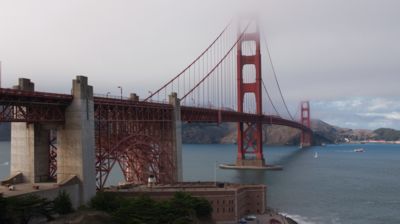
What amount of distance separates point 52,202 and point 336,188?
1953 inches

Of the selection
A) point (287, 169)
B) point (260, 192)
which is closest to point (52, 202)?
point (260, 192)

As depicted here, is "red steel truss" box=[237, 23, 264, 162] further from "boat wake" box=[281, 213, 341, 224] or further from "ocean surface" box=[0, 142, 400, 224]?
"boat wake" box=[281, 213, 341, 224]

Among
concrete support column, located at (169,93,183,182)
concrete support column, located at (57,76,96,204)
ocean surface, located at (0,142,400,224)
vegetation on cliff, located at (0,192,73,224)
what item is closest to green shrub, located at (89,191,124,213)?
concrete support column, located at (57,76,96,204)

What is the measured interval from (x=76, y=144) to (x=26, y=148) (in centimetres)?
401

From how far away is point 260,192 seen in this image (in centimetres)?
5178

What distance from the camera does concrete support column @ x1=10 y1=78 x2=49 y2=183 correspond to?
1603 inches

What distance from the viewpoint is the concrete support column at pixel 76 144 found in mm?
40094

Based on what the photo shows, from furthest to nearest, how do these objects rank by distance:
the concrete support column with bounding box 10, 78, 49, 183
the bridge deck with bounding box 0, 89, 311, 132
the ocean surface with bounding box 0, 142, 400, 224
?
the ocean surface with bounding box 0, 142, 400, 224, the concrete support column with bounding box 10, 78, 49, 183, the bridge deck with bounding box 0, 89, 311, 132

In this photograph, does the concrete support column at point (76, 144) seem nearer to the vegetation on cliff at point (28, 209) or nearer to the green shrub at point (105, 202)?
the green shrub at point (105, 202)

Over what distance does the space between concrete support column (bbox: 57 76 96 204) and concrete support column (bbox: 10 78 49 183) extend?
1865mm

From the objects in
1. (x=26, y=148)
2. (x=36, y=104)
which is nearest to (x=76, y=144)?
(x=26, y=148)

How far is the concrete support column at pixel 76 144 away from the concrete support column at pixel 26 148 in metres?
1.86

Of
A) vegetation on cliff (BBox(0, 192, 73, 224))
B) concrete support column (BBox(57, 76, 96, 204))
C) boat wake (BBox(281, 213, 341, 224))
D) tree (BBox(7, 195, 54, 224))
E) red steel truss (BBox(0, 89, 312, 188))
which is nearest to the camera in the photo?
vegetation on cliff (BBox(0, 192, 73, 224))

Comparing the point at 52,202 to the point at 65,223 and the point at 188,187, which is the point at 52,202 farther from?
the point at 188,187
